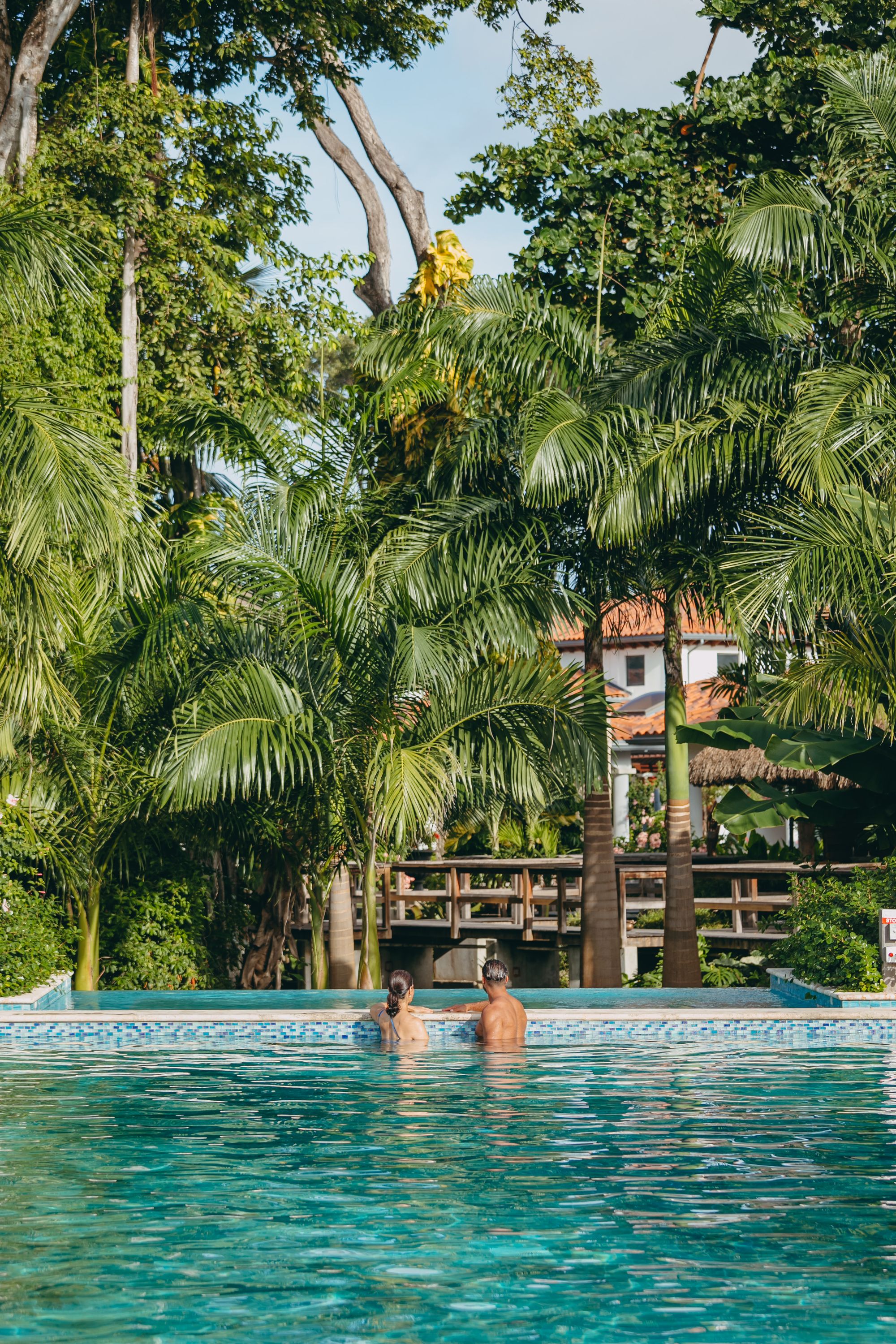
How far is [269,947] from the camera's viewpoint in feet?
54.9

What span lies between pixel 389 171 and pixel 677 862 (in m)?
13.4

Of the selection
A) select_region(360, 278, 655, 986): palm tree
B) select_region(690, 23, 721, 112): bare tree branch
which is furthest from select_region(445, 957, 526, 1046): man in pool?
select_region(690, 23, 721, 112): bare tree branch

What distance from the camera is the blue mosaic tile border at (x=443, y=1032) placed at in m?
10.8

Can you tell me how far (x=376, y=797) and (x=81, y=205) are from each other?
388 inches

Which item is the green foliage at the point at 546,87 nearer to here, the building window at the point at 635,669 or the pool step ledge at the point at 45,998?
the pool step ledge at the point at 45,998

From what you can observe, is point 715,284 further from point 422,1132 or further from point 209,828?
point 422,1132

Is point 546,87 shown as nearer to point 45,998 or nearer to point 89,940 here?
point 89,940

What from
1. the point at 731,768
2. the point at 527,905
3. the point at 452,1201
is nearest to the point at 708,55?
the point at 731,768

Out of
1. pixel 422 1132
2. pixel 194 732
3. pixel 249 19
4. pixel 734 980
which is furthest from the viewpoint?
pixel 249 19

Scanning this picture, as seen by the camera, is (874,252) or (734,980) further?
(734,980)

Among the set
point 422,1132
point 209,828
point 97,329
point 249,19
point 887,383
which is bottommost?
point 422,1132

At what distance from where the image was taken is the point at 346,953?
1627 cm

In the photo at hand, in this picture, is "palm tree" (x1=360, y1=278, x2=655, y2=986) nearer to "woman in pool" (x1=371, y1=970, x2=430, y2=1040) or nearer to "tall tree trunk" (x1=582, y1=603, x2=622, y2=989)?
"tall tree trunk" (x1=582, y1=603, x2=622, y2=989)

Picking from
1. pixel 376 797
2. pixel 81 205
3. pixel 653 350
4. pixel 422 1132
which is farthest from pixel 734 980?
pixel 81 205
